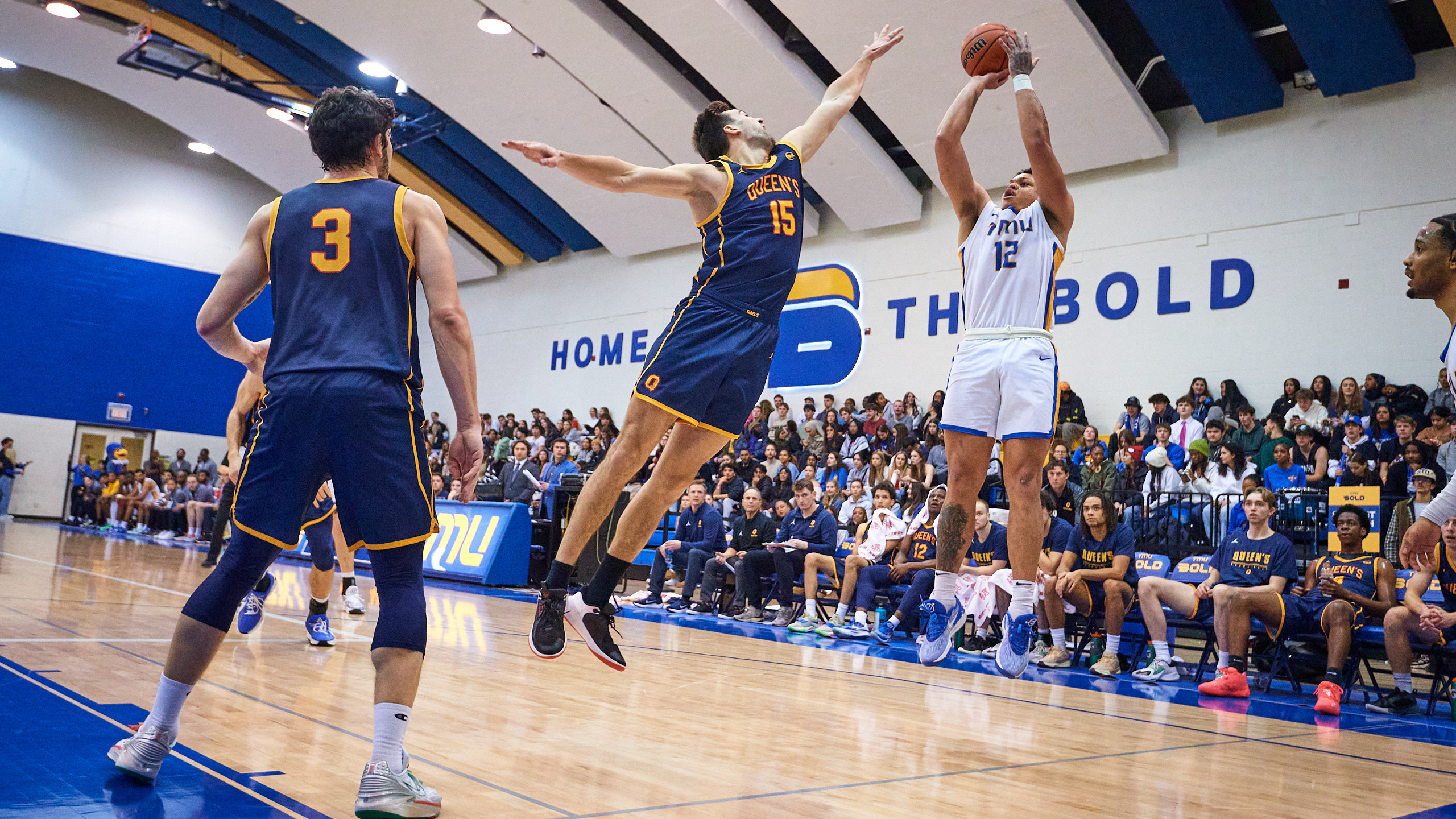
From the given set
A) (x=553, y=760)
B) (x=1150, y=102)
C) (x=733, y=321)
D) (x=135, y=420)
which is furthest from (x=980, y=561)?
(x=135, y=420)

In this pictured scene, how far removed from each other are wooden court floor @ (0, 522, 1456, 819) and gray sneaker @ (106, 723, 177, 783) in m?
0.04

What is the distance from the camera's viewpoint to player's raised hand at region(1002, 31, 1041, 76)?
4461mm

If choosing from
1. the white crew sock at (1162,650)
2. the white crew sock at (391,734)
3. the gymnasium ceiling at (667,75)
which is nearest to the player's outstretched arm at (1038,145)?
the white crew sock at (391,734)

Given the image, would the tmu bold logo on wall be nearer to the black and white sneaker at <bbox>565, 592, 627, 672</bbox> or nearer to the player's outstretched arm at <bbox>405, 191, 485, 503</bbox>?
the black and white sneaker at <bbox>565, 592, 627, 672</bbox>

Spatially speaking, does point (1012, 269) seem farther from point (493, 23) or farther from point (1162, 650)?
point (493, 23)

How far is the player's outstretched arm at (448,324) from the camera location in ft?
8.43

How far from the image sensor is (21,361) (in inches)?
892

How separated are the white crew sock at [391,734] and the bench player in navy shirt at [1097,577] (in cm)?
613

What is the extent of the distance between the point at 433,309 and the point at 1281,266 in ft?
41.3

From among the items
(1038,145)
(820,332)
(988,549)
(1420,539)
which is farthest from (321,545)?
(820,332)

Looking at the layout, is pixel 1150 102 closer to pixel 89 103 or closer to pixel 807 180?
pixel 807 180

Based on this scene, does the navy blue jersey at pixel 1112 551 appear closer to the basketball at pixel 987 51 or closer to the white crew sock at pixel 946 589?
the white crew sock at pixel 946 589

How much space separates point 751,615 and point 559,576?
6.63 m

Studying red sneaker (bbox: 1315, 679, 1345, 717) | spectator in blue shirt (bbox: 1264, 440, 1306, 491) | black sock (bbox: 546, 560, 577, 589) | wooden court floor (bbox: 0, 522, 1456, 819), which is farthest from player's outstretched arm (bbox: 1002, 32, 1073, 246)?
spectator in blue shirt (bbox: 1264, 440, 1306, 491)
